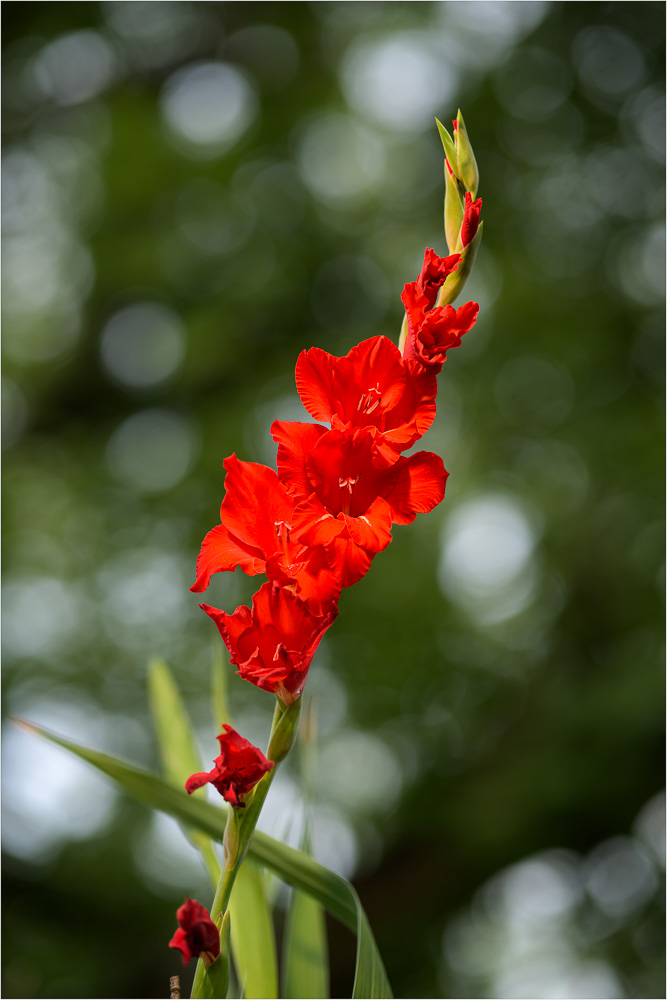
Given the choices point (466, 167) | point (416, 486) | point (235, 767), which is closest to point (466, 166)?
point (466, 167)

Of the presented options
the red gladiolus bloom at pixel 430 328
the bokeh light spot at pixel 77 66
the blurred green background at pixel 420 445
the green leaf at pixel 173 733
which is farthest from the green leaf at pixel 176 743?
the bokeh light spot at pixel 77 66

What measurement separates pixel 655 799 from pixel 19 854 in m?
1.68

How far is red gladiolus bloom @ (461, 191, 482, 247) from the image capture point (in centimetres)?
27

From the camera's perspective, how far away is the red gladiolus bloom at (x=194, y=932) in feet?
0.77

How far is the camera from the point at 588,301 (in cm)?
234

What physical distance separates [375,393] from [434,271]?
46mm

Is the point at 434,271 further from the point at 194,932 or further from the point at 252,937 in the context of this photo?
the point at 252,937

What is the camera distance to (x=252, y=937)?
1.34ft

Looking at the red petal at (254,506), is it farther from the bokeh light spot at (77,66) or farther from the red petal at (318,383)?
the bokeh light spot at (77,66)

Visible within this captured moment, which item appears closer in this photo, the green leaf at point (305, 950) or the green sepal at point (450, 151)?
the green sepal at point (450, 151)

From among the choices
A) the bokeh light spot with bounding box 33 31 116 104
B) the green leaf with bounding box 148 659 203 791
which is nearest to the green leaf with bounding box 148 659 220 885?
the green leaf with bounding box 148 659 203 791

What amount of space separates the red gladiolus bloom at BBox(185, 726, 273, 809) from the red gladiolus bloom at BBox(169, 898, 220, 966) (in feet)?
0.10

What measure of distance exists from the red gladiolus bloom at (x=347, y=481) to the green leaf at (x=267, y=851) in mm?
149

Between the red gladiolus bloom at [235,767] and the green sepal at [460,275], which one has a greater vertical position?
the green sepal at [460,275]
